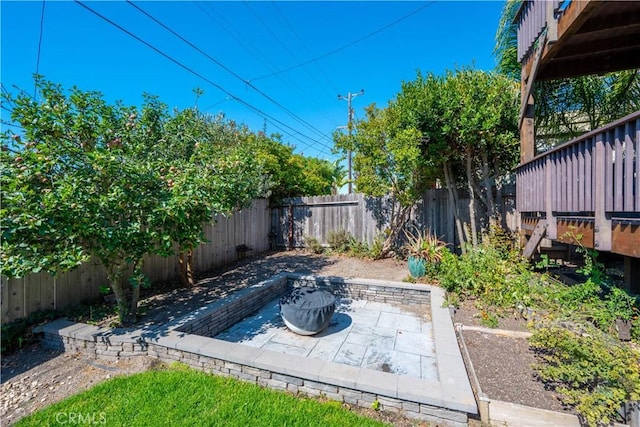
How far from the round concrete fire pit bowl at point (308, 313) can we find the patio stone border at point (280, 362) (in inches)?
30.3

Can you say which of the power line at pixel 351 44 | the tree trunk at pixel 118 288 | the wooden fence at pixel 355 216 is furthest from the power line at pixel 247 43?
the tree trunk at pixel 118 288

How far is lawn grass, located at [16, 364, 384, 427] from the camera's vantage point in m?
2.09

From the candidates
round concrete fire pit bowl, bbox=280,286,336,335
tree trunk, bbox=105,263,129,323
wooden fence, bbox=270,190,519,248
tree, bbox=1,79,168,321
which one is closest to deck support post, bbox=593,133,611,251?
round concrete fire pit bowl, bbox=280,286,336,335

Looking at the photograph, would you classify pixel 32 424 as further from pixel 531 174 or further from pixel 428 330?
pixel 531 174

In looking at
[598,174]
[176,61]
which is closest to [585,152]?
[598,174]

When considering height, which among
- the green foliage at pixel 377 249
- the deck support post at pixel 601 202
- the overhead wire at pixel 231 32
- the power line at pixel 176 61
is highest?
the overhead wire at pixel 231 32

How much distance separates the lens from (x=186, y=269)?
5.25 metres

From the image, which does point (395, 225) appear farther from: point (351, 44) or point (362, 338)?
point (351, 44)

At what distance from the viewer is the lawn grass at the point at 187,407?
82.3 inches

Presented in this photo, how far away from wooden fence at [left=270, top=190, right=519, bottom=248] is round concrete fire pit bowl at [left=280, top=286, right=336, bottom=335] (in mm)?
4606

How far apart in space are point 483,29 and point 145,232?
8.47 meters

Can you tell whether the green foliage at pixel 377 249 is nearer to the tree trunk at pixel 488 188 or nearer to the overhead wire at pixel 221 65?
the tree trunk at pixel 488 188

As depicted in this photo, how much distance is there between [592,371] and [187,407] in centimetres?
318

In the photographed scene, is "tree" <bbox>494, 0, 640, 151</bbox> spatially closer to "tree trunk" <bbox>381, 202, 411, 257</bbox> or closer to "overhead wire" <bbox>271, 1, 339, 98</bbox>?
"tree trunk" <bbox>381, 202, 411, 257</bbox>
